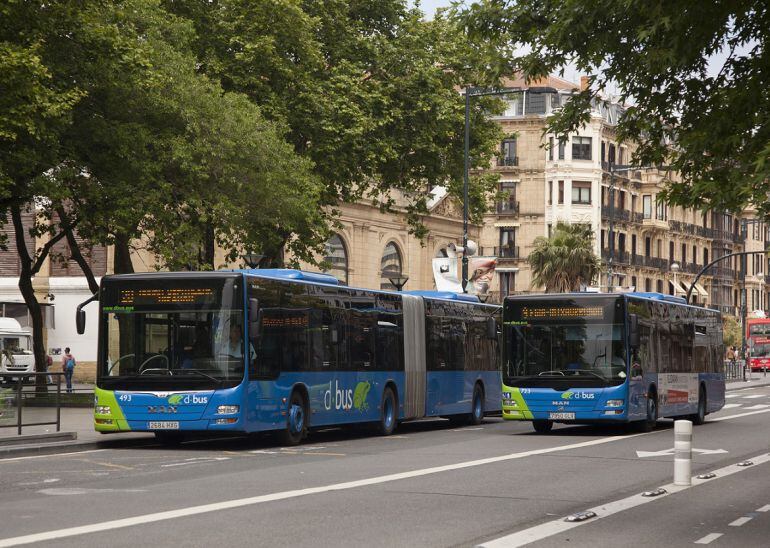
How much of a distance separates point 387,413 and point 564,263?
45.3 metres

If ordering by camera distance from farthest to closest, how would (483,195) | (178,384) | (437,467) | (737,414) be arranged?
(483,195)
(737,414)
(178,384)
(437,467)

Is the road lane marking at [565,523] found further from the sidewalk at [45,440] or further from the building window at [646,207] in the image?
the building window at [646,207]

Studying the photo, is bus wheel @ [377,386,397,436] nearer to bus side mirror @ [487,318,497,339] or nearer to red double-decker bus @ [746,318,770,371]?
bus side mirror @ [487,318,497,339]

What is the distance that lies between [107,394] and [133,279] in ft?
6.15

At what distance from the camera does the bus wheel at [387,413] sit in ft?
91.8

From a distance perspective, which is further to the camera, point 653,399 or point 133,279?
point 653,399

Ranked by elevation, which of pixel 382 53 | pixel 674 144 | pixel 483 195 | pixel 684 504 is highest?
pixel 382 53

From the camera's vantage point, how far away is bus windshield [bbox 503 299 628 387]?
27.4m

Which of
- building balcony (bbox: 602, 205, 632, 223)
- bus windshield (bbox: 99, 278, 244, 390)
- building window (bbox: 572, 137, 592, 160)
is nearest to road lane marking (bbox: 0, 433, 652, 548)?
bus windshield (bbox: 99, 278, 244, 390)

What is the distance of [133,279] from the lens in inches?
904

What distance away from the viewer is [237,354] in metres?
22.3

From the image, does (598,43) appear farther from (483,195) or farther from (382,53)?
(483,195)

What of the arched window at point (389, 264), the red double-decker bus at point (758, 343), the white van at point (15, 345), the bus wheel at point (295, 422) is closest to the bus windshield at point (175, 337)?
the bus wheel at point (295, 422)

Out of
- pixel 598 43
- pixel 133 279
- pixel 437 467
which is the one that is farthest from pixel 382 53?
pixel 598 43
